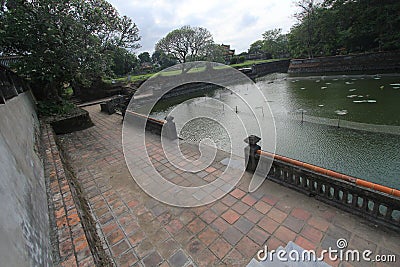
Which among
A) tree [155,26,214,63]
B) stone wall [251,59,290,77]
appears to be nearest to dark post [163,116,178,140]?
tree [155,26,214,63]

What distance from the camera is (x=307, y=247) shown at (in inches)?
87.1

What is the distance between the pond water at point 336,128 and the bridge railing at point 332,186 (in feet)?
6.39

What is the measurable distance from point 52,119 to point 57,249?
676 centimetres

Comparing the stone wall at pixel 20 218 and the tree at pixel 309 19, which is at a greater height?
the tree at pixel 309 19

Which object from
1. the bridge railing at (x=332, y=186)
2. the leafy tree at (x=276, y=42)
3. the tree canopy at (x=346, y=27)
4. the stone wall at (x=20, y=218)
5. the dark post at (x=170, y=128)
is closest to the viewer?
the stone wall at (x=20, y=218)

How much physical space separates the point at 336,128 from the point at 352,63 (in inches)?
731

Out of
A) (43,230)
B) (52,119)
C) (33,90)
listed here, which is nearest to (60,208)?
(43,230)

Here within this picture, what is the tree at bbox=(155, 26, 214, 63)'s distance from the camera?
771 inches

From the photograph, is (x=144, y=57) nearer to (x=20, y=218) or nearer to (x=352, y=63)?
(x=352, y=63)

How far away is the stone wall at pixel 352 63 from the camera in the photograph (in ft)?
57.3

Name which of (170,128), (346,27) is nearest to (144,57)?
(346,27)

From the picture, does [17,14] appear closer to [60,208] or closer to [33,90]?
[33,90]

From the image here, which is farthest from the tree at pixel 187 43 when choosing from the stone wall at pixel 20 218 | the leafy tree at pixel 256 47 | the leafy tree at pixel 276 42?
the leafy tree at pixel 256 47

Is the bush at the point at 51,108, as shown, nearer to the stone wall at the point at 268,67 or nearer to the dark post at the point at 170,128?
the dark post at the point at 170,128
